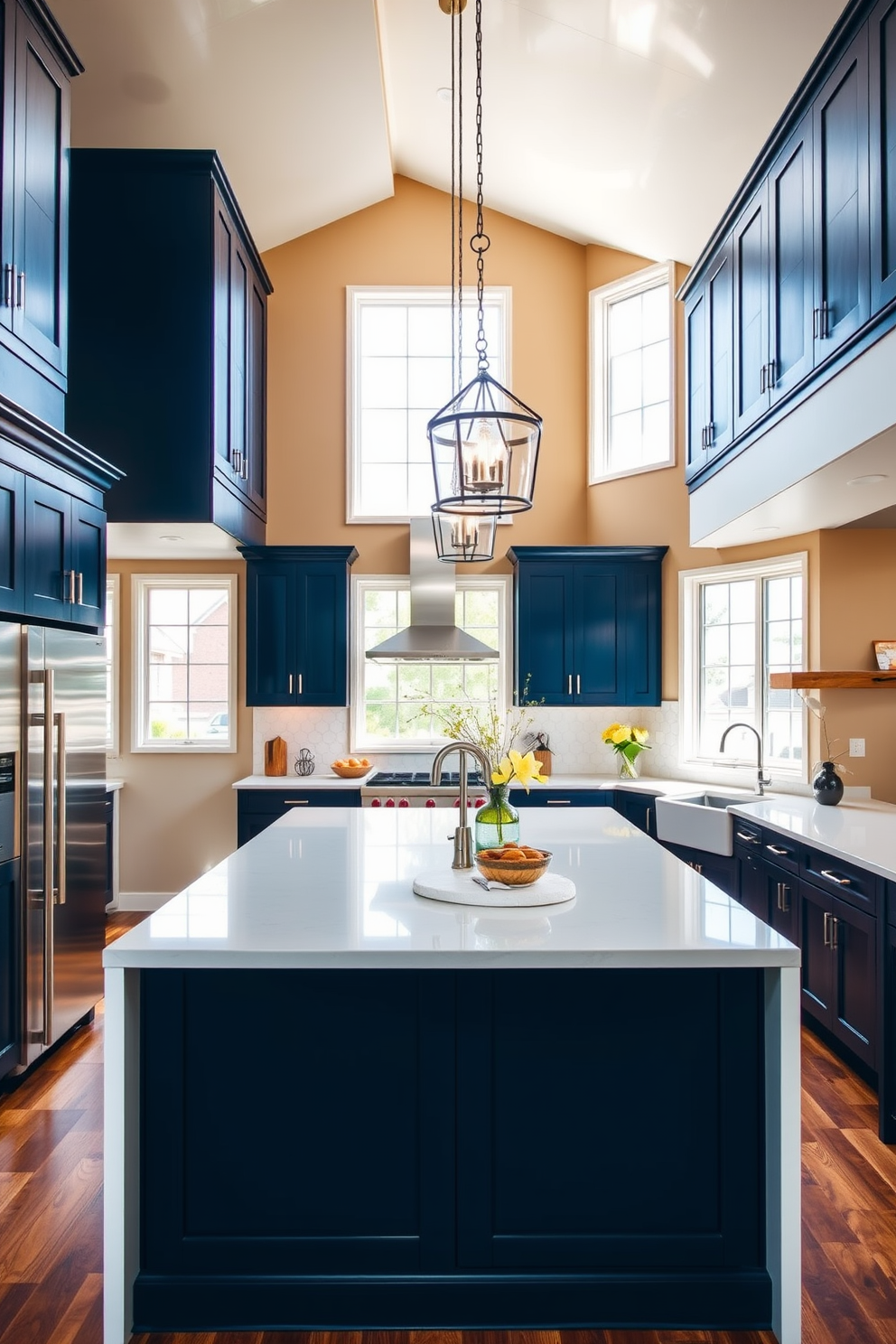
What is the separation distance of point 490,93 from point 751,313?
2185mm

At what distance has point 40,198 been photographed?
333 centimetres

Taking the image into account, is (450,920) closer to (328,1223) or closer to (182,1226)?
(328,1223)

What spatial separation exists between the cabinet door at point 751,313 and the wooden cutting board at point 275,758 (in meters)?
3.56

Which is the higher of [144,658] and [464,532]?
[464,532]

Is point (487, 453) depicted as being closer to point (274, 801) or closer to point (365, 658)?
point (274, 801)

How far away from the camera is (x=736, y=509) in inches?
168

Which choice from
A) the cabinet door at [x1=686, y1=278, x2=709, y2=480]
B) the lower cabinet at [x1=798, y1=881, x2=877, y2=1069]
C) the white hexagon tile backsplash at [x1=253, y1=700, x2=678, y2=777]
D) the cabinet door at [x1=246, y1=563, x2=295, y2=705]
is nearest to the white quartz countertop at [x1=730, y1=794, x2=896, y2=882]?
the lower cabinet at [x1=798, y1=881, x2=877, y2=1069]

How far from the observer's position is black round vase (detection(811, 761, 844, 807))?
4.22 meters

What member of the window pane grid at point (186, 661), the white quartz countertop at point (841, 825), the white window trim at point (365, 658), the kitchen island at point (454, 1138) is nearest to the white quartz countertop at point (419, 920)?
the kitchen island at point (454, 1138)

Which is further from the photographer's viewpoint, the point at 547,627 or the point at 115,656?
the point at 115,656

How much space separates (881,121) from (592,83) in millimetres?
2324

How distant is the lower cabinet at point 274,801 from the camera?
5645 millimetres

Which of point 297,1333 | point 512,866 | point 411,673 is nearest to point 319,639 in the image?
point 411,673

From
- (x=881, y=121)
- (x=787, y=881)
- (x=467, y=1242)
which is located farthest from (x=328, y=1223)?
(x=881, y=121)
